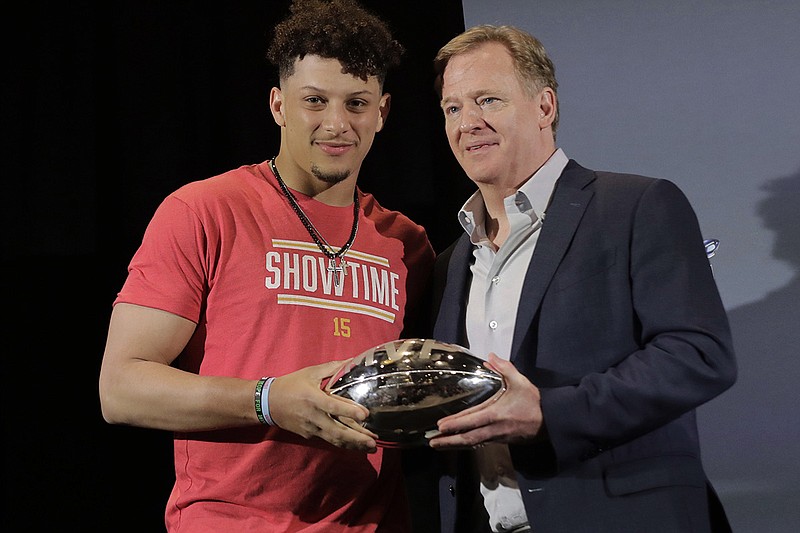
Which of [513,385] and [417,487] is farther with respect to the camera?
[417,487]

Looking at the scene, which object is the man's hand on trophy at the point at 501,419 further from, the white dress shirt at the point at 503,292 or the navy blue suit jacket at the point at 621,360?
the white dress shirt at the point at 503,292

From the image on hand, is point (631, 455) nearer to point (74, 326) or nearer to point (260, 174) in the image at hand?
point (260, 174)

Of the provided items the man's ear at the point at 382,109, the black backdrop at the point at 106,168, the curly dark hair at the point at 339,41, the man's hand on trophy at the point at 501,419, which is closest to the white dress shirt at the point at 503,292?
the man's hand on trophy at the point at 501,419

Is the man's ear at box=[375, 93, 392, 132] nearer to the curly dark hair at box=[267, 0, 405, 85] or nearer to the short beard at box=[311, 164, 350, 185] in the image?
the curly dark hair at box=[267, 0, 405, 85]

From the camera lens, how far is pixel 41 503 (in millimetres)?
3252

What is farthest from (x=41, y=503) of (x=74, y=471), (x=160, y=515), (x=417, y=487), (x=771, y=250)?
(x=771, y=250)

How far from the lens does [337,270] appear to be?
2.38 m

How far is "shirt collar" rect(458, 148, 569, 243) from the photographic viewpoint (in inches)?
90.2

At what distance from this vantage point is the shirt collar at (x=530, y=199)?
2.29m

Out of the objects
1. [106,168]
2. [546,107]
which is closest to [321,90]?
[546,107]

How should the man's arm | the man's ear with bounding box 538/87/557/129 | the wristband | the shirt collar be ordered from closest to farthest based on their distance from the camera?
the man's arm < the wristband < the shirt collar < the man's ear with bounding box 538/87/557/129

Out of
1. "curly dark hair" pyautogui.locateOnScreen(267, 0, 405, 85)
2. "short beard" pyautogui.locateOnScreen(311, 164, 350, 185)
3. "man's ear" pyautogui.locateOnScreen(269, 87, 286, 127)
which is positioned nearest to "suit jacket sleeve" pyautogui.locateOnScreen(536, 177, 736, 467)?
"short beard" pyautogui.locateOnScreen(311, 164, 350, 185)

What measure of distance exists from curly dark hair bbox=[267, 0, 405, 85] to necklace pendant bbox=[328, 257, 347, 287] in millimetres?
488

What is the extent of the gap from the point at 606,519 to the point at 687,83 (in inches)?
63.9
